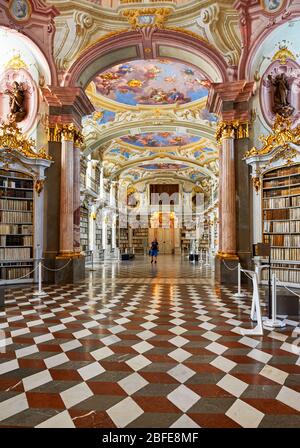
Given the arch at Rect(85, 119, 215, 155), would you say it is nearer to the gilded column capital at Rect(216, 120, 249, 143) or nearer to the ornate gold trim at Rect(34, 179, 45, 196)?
the gilded column capital at Rect(216, 120, 249, 143)

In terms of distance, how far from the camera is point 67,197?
9641 millimetres

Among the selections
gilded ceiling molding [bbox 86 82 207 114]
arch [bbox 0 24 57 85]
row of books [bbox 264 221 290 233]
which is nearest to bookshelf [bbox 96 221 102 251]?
gilded ceiling molding [bbox 86 82 207 114]

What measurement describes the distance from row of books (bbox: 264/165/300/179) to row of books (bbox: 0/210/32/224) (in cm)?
755

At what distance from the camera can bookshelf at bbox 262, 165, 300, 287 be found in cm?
809

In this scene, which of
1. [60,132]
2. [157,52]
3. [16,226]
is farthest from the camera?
[157,52]

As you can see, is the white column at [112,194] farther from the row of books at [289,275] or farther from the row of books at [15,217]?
the row of books at [289,275]

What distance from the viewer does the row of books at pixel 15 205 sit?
8.86m

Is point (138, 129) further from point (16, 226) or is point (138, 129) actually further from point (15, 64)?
point (16, 226)

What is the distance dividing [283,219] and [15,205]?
26.6 feet

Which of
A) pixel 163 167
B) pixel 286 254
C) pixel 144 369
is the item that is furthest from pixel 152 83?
pixel 163 167

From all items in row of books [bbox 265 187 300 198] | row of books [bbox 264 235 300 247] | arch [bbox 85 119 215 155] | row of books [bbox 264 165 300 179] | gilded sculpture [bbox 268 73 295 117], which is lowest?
row of books [bbox 264 235 300 247]

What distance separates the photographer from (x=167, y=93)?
13.8m

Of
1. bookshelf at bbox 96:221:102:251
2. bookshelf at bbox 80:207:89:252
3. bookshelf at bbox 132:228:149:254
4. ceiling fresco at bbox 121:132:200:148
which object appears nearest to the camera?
bookshelf at bbox 80:207:89:252
